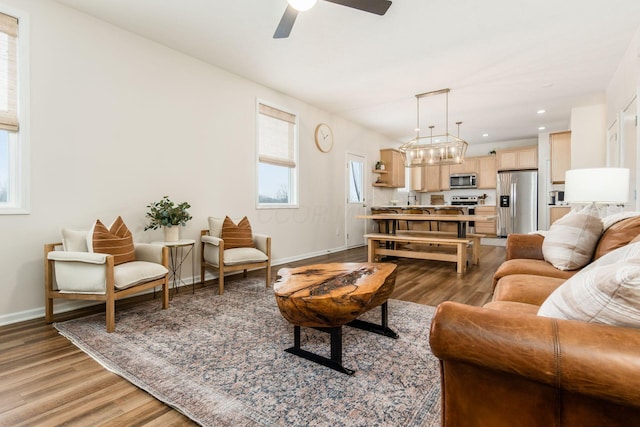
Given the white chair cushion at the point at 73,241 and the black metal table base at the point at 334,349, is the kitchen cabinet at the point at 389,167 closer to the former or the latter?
the black metal table base at the point at 334,349

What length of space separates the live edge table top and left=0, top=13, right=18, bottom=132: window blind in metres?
2.55

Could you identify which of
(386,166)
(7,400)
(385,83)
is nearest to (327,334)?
(7,400)

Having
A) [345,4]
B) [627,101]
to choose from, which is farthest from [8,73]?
[627,101]

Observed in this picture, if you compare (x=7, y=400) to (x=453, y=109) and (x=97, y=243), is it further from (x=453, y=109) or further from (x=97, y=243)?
(x=453, y=109)

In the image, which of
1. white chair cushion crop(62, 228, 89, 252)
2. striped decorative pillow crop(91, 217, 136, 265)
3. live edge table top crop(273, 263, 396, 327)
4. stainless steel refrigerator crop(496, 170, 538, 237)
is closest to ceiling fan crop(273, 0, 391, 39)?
live edge table top crop(273, 263, 396, 327)

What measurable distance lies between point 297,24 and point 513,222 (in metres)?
7.23

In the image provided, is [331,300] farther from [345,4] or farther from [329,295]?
[345,4]

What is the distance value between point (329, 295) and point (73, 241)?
225 cm

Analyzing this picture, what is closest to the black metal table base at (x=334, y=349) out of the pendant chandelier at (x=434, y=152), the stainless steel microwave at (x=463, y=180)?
the pendant chandelier at (x=434, y=152)

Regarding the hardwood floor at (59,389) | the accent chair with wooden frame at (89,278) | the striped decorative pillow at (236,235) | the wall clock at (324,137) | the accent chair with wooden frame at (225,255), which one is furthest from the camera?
the wall clock at (324,137)

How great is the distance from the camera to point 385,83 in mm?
4633

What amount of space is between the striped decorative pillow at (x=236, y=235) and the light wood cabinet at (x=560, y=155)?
21.9 ft

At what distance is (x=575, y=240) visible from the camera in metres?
2.17

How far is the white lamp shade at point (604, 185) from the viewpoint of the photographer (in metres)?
2.59
